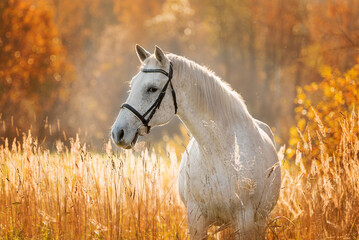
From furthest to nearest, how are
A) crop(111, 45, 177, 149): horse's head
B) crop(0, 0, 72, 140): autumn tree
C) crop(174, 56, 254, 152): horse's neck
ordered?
crop(0, 0, 72, 140): autumn tree
crop(174, 56, 254, 152): horse's neck
crop(111, 45, 177, 149): horse's head

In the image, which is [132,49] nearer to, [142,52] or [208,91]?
[142,52]

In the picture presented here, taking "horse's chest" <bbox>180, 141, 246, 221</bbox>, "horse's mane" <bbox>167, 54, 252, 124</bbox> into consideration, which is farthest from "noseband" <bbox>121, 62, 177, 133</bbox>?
"horse's chest" <bbox>180, 141, 246, 221</bbox>

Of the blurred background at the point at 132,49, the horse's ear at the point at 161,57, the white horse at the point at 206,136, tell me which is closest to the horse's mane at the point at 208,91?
the white horse at the point at 206,136

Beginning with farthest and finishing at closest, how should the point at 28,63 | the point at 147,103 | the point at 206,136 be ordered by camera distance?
the point at 28,63 < the point at 206,136 < the point at 147,103

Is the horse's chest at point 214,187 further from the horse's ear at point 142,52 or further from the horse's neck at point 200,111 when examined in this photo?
the horse's ear at point 142,52

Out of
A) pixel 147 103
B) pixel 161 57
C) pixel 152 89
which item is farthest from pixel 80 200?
pixel 161 57

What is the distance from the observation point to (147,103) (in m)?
3.77

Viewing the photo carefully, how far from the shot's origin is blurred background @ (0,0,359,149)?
17.2m

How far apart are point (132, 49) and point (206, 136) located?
28.7 meters

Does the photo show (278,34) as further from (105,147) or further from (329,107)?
(105,147)

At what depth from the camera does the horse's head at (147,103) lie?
3678 mm

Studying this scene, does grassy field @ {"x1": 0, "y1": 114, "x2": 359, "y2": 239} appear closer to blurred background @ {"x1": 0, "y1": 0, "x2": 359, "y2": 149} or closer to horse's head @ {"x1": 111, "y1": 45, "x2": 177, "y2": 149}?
horse's head @ {"x1": 111, "y1": 45, "x2": 177, "y2": 149}

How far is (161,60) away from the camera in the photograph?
12.6ft

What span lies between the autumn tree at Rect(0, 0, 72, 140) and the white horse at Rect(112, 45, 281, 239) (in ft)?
38.5
